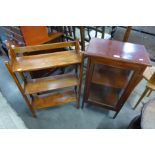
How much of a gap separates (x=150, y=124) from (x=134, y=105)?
93cm

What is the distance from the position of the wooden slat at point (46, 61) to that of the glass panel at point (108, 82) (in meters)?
0.26

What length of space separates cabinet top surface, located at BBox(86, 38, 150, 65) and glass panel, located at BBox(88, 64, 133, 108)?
16 cm

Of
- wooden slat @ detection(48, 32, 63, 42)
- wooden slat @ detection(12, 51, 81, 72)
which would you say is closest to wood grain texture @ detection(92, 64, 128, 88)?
wooden slat @ detection(12, 51, 81, 72)

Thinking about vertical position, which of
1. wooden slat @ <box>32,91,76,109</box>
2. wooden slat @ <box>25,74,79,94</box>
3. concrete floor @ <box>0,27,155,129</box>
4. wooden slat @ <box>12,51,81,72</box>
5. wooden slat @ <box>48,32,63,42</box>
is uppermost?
wooden slat @ <box>12,51,81,72</box>

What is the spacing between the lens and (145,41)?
3.09 metres

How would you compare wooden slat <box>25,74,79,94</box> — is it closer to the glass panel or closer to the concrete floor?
the glass panel

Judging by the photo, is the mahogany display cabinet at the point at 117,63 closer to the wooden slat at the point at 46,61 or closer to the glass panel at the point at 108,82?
the glass panel at the point at 108,82

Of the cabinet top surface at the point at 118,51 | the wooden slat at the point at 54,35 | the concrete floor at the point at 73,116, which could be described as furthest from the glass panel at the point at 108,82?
the wooden slat at the point at 54,35

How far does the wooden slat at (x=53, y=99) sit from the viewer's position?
1786 mm

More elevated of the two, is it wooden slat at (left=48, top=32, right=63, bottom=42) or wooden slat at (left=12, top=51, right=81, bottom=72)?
wooden slat at (left=12, top=51, right=81, bottom=72)

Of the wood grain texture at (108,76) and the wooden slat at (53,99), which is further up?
the wood grain texture at (108,76)

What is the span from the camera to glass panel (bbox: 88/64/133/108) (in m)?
1.42
